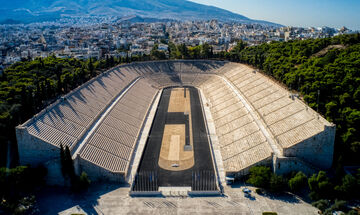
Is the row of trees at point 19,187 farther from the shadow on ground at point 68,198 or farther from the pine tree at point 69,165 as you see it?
the pine tree at point 69,165

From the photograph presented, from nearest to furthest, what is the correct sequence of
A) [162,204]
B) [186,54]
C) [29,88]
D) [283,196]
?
[162,204]
[283,196]
[29,88]
[186,54]

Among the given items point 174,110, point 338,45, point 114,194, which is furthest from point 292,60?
point 114,194

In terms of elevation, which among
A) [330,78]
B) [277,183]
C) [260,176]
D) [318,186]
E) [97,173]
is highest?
[330,78]

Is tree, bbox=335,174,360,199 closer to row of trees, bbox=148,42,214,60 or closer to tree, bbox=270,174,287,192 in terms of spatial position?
tree, bbox=270,174,287,192

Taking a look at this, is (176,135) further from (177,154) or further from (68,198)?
Answer: (68,198)

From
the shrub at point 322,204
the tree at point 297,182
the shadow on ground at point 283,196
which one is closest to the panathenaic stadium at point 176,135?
the tree at point 297,182

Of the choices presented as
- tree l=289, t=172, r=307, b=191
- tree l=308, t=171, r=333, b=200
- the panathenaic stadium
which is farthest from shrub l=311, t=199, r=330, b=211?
the panathenaic stadium

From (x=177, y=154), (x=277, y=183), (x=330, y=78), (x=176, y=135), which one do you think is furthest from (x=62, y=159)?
(x=330, y=78)
